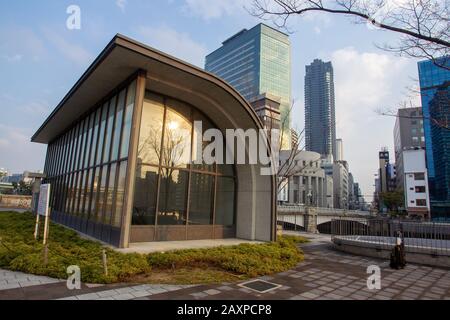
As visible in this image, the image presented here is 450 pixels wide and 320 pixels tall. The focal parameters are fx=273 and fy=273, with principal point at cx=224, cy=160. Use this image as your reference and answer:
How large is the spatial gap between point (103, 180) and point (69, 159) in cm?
837

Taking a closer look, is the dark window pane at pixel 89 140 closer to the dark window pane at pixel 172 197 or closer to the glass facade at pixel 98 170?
the glass facade at pixel 98 170

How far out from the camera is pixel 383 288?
22.3 ft

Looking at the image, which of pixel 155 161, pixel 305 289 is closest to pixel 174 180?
pixel 155 161

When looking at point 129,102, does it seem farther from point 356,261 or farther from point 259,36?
point 259,36

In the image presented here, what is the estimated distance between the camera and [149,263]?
7.79 m

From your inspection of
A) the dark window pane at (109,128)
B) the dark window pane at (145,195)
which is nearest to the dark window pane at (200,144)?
the dark window pane at (145,195)

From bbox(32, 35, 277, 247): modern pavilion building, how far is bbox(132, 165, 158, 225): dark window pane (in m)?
0.04

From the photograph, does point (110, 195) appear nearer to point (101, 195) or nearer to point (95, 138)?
point (101, 195)

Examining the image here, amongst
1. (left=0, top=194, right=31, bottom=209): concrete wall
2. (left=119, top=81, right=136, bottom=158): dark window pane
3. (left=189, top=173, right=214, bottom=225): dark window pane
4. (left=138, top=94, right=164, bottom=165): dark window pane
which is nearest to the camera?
(left=119, top=81, right=136, bottom=158): dark window pane

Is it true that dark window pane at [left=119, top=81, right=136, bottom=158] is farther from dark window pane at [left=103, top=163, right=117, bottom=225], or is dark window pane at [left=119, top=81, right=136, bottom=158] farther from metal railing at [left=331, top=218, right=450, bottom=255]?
metal railing at [left=331, top=218, right=450, bottom=255]

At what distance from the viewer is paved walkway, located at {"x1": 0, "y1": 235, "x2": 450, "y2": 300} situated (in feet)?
18.1

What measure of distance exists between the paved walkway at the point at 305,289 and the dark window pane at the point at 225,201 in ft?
18.8

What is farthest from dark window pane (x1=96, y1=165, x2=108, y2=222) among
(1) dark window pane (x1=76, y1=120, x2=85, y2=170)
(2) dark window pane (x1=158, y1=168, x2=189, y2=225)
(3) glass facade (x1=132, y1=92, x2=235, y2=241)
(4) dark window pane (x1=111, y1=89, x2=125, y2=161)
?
(1) dark window pane (x1=76, y1=120, x2=85, y2=170)

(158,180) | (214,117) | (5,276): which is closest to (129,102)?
(158,180)
